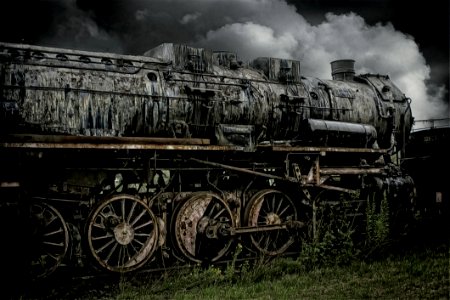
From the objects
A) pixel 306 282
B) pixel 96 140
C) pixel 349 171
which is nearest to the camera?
pixel 96 140

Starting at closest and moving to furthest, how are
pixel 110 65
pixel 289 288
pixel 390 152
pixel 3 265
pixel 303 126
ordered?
pixel 3 265 < pixel 289 288 < pixel 110 65 < pixel 303 126 < pixel 390 152

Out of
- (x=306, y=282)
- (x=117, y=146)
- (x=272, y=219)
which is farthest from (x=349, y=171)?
(x=117, y=146)

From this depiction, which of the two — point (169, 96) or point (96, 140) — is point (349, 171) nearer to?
point (169, 96)

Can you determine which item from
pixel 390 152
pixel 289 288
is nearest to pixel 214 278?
pixel 289 288

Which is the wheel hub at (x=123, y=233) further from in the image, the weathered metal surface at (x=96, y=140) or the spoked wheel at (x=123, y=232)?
the weathered metal surface at (x=96, y=140)

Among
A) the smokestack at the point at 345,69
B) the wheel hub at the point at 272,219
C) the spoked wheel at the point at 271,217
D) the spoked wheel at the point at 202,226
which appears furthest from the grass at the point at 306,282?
the smokestack at the point at 345,69

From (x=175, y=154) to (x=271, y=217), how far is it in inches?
78.8

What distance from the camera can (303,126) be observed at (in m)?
8.16

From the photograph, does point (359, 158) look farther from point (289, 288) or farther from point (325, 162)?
point (289, 288)

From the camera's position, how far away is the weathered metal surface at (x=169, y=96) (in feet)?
19.6

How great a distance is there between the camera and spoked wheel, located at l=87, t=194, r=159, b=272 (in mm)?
6156

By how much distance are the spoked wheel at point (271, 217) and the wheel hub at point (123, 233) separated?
2.05 m

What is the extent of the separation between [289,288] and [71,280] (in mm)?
2797

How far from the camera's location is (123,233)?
6285 millimetres
